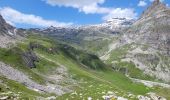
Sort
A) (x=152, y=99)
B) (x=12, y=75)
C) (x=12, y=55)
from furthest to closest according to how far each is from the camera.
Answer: (x=12, y=55) < (x=12, y=75) < (x=152, y=99)

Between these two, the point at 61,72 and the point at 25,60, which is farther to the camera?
the point at 61,72

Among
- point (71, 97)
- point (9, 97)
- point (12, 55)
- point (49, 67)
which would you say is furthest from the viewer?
point (49, 67)

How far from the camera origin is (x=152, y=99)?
5278 centimetres

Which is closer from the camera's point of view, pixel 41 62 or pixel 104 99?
pixel 104 99

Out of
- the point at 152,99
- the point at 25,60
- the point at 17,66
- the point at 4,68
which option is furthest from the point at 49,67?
the point at 152,99

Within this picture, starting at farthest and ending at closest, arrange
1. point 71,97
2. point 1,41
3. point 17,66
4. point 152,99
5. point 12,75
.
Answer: point 1,41, point 17,66, point 12,75, point 152,99, point 71,97

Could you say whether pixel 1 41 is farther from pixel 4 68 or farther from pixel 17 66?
pixel 4 68

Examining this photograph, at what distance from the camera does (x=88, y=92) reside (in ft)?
164

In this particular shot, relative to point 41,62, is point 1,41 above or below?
above

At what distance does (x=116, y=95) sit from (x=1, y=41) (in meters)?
144

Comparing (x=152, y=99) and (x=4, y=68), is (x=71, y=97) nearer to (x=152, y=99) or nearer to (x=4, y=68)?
(x=152, y=99)

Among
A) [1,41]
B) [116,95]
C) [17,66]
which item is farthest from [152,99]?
[1,41]

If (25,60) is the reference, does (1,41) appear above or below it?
above

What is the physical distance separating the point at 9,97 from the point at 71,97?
8501mm
